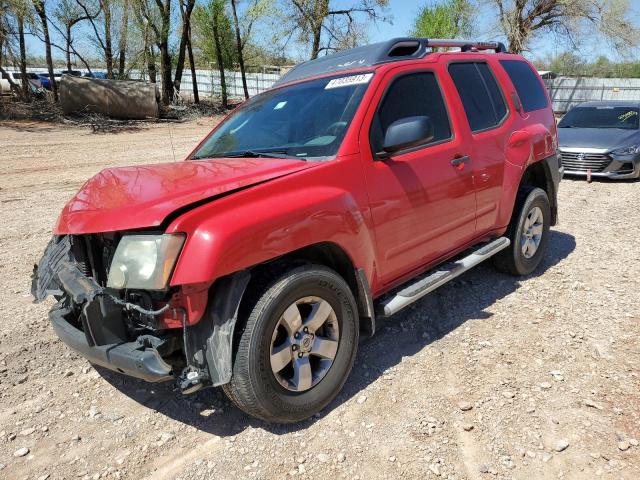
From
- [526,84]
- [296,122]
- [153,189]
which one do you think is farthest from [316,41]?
[153,189]

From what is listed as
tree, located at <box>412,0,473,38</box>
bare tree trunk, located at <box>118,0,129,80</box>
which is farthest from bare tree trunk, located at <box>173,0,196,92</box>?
tree, located at <box>412,0,473,38</box>

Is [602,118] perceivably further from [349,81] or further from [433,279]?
[349,81]

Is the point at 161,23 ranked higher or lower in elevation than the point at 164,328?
higher

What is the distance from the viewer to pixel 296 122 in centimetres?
351

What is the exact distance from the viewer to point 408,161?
3.36 metres

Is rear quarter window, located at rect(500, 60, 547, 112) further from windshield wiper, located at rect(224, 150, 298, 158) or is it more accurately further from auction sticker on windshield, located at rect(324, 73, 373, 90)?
windshield wiper, located at rect(224, 150, 298, 158)

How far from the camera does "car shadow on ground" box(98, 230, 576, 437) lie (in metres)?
3.02

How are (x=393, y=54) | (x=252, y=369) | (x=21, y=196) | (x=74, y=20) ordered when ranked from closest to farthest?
(x=252, y=369) → (x=393, y=54) → (x=21, y=196) → (x=74, y=20)

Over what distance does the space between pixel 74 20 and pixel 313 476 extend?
88.8 feet

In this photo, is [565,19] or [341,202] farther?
[565,19]

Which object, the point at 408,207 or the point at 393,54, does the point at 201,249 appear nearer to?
the point at 408,207

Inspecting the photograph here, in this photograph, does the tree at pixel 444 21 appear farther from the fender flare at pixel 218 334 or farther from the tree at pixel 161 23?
the fender flare at pixel 218 334

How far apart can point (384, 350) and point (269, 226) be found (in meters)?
1.61

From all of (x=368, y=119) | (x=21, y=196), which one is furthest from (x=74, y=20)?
(x=368, y=119)
